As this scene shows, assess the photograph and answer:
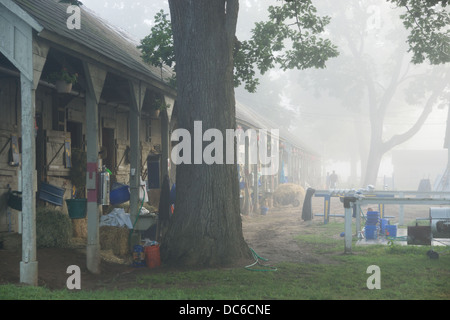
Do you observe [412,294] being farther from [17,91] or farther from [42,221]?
[17,91]

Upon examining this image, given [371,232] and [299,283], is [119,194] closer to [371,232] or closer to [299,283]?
[299,283]

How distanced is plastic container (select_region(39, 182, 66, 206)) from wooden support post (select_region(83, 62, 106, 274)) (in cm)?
223

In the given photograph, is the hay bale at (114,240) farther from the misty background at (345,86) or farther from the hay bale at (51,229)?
the misty background at (345,86)

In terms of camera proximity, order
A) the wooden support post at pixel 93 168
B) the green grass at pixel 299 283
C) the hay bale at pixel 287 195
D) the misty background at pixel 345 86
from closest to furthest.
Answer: the green grass at pixel 299 283
the wooden support post at pixel 93 168
the hay bale at pixel 287 195
the misty background at pixel 345 86

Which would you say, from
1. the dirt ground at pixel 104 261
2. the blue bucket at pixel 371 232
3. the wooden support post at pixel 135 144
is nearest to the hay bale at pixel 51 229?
the dirt ground at pixel 104 261

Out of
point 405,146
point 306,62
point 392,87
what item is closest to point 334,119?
point 392,87

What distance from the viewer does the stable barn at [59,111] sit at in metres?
7.04

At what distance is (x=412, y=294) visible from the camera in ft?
22.6

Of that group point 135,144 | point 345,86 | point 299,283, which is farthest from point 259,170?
point 345,86

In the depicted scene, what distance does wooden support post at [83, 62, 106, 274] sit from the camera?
28.5ft

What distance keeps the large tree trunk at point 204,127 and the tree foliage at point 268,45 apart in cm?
189

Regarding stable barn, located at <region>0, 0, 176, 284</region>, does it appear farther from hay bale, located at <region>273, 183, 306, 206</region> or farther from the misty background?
the misty background

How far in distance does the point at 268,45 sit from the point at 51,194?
239 inches

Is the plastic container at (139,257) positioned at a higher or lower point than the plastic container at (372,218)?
lower
